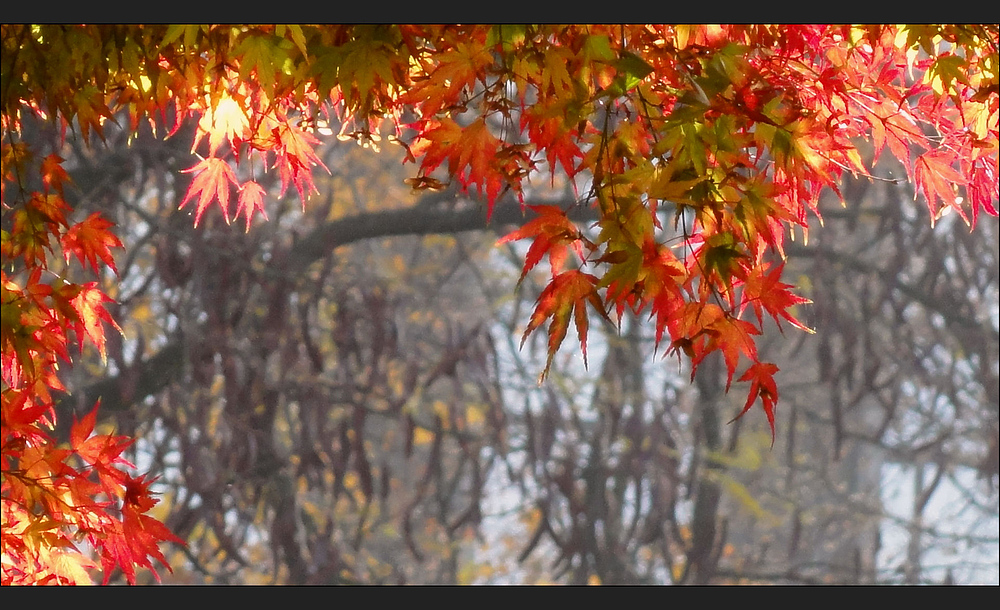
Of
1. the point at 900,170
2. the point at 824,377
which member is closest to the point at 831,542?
the point at 900,170

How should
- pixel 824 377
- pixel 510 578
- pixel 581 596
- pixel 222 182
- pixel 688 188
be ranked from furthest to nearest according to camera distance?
pixel 510 578
pixel 824 377
pixel 222 182
pixel 581 596
pixel 688 188

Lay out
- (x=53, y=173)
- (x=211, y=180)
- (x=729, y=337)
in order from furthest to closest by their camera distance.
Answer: (x=211, y=180), (x=53, y=173), (x=729, y=337)

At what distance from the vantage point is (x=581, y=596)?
93 centimetres

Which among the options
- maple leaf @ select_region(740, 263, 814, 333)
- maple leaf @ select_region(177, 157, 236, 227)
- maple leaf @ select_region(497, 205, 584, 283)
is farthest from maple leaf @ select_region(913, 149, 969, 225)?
maple leaf @ select_region(177, 157, 236, 227)

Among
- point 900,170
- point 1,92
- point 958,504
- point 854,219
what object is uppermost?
point 900,170

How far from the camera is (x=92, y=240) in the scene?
1213 mm

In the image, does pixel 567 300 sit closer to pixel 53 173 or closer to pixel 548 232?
pixel 548 232

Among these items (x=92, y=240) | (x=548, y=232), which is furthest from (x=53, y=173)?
(x=548, y=232)

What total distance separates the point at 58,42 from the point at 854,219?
2623 mm

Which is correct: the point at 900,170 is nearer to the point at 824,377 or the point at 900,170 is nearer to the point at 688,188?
the point at 824,377

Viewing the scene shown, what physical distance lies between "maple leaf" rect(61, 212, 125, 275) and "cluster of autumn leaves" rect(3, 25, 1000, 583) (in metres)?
0.06

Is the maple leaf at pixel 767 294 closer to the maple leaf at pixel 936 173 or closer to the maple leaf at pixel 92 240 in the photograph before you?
the maple leaf at pixel 936 173

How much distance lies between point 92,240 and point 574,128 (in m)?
0.66

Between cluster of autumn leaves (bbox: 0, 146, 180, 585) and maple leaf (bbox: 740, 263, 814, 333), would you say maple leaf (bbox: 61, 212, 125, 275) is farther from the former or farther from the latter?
maple leaf (bbox: 740, 263, 814, 333)
